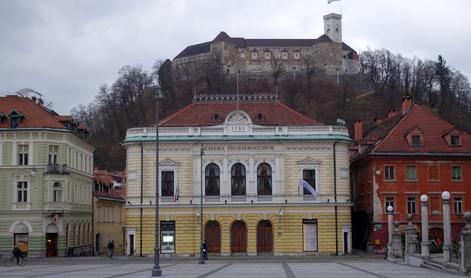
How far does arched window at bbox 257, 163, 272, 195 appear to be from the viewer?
61.9 m

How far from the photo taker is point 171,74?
5758 inches

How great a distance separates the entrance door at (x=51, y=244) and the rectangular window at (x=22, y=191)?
330 centimetres

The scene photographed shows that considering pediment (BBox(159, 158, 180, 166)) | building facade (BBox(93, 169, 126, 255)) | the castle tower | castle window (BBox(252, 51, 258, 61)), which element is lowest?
building facade (BBox(93, 169, 126, 255))

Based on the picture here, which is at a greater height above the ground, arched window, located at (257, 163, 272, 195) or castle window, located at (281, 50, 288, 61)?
castle window, located at (281, 50, 288, 61)

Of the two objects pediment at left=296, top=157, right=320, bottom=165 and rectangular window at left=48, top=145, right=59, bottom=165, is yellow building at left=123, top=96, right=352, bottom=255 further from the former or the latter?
rectangular window at left=48, top=145, right=59, bottom=165

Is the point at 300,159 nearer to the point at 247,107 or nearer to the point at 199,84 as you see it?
the point at 247,107

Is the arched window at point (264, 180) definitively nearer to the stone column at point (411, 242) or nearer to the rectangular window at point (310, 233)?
the rectangular window at point (310, 233)

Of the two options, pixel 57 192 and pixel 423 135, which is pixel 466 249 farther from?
pixel 57 192

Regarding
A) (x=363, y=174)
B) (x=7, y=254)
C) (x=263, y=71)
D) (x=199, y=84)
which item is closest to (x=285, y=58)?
(x=263, y=71)

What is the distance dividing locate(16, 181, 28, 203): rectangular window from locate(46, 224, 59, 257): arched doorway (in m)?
2.90

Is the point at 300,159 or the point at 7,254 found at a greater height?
the point at 300,159

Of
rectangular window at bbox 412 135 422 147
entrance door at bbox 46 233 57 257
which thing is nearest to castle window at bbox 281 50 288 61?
rectangular window at bbox 412 135 422 147

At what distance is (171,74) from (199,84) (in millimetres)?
6001

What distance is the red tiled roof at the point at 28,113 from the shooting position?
62.7 meters
